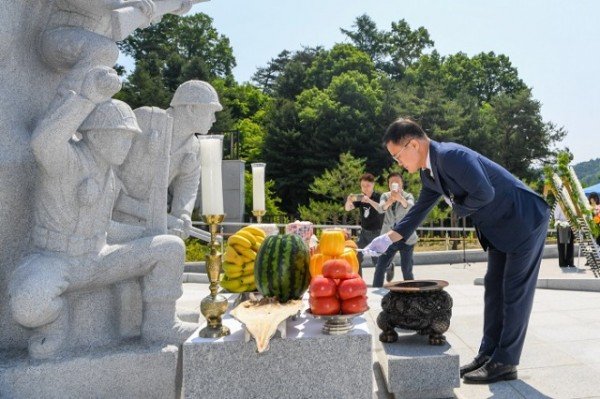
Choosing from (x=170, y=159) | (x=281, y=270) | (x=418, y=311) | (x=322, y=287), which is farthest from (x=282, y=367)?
(x=170, y=159)

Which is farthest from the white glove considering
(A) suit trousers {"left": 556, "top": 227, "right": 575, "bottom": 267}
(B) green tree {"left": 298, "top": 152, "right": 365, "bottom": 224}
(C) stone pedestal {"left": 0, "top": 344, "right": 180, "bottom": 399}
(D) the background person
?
(B) green tree {"left": 298, "top": 152, "right": 365, "bottom": 224}

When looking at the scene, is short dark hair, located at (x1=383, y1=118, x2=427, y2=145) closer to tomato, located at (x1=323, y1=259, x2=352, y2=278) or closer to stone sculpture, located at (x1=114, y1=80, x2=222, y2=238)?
tomato, located at (x1=323, y1=259, x2=352, y2=278)

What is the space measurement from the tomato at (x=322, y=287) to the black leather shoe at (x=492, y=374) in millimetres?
1611

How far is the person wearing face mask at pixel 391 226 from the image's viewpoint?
7578 mm

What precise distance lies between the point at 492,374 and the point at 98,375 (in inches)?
102

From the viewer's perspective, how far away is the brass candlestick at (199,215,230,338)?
2561 millimetres

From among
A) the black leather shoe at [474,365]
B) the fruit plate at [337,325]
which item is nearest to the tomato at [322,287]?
the fruit plate at [337,325]

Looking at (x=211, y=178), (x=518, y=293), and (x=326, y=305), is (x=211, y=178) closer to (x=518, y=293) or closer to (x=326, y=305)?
(x=326, y=305)

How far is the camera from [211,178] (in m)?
2.77

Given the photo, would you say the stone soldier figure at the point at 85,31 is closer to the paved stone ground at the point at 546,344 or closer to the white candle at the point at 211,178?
the white candle at the point at 211,178

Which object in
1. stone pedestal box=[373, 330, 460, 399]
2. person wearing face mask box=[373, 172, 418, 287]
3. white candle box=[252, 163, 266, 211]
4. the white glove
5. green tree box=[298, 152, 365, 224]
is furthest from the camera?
green tree box=[298, 152, 365, 224]

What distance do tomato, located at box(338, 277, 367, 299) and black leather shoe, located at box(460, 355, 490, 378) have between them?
1.64m

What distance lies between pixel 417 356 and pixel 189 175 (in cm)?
271

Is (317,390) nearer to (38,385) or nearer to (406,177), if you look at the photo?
(38,385)
